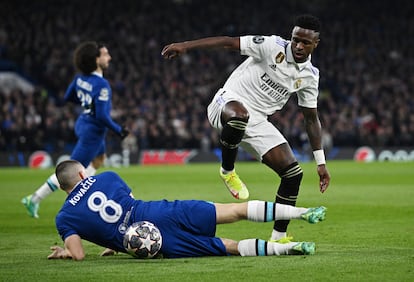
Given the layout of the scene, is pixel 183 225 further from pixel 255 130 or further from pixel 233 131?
pixel 255 130

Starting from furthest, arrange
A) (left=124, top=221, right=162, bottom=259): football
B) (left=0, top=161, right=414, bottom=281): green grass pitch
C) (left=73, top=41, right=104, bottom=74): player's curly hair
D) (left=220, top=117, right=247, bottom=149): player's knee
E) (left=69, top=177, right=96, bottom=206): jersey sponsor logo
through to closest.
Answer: (left=73, top=41, right=104, bottom=74): player's curly hair → (left=220, top=117, right=247, bottom=149): player's knee → (left=69, top=177, right=96, bottom=206): jersey sponsor logo → (left=124, top=221, right=162, bottom=259): football → (left=0, top=161, right=414, bottom=281): green grass pitch

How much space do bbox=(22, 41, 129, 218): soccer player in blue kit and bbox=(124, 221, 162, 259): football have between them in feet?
17.5

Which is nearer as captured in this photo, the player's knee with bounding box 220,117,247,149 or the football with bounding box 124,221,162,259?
the football with bounding box 124,221,162,259

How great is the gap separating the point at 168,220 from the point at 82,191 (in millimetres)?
908

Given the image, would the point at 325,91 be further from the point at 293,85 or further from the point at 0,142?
the point at 293,85

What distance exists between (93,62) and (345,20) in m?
31.6

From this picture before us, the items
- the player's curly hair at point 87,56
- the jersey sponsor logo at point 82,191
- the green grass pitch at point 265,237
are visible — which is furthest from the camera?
the player's curly hair at point 87,56

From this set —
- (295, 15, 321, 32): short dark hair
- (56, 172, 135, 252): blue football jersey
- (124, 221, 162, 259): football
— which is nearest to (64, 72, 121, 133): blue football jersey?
(295, 15, 321, 32): short dark hair

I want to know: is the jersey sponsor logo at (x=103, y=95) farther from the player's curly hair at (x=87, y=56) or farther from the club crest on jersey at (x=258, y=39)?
the club crest on jersey at (x=258, y=39)

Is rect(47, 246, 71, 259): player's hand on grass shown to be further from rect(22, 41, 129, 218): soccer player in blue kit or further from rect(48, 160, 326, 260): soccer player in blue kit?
rect(22, 41, 129, 218): soccer player in blue kit

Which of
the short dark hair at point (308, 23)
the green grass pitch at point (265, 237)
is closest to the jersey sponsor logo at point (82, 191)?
the green grass pitch at point (265, 237)

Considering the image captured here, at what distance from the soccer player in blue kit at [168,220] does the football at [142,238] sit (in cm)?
7

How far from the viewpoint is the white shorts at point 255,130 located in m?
8.97

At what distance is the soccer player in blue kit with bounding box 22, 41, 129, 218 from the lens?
511 inches
